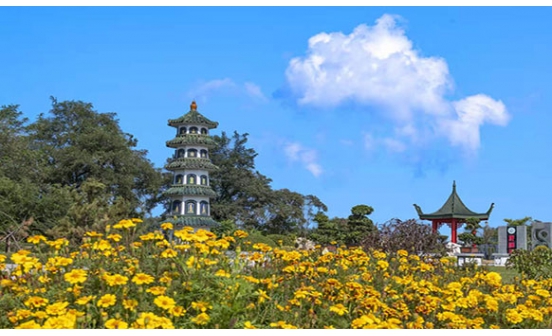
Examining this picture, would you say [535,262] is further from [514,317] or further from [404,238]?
[514,317]

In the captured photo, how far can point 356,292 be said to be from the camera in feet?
16.2

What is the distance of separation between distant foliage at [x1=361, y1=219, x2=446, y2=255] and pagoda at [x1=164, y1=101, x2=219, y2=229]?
17757mm

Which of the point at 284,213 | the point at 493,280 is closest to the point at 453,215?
the point at 284,213

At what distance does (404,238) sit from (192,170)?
63.8ft

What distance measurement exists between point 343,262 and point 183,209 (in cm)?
2529

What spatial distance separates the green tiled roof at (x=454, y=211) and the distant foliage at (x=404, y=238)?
2642 cm

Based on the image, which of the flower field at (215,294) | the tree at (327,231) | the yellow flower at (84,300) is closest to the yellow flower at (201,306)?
the flower field at (215,294)

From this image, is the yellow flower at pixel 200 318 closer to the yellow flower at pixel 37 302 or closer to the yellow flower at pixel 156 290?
the yellow flower at pixel 156 290

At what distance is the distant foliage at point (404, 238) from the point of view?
1241cm

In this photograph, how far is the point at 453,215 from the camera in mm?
38812

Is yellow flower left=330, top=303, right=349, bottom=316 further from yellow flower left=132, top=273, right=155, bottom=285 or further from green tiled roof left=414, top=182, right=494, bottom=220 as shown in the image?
green tiled roof left=414, top=182, right=494, bottom=220
